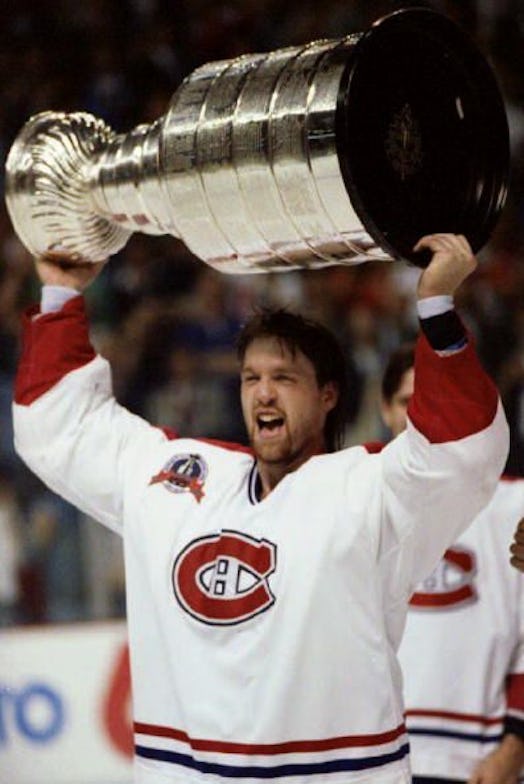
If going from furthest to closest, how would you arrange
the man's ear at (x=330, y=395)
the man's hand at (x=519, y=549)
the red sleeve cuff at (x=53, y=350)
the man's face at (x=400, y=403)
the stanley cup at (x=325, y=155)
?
the man's face at (x=400, y=403)
the red sleeve cuff at (x=53, y=350)
the man's ear at (x=330, y=395)
the man's hand at (x=519, y=549)
the stanley cup at (x=325, y=155)

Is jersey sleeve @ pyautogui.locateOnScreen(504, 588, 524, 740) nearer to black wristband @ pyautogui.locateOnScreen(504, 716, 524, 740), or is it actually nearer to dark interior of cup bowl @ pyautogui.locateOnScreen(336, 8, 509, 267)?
black wristband @ pyautogui.locateOnScreen(504, 716, 524, 740)

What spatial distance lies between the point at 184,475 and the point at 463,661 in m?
0.78

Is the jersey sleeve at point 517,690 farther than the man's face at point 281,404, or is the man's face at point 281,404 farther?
the jersey sleeve at point 517,690

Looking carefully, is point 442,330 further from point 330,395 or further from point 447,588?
point 447,588

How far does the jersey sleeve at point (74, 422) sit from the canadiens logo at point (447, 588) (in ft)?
2.17

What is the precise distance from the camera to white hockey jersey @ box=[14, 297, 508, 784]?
2146mm

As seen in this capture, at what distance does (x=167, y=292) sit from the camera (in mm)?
5129

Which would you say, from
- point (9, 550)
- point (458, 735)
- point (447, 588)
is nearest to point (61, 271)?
point (447, 588)

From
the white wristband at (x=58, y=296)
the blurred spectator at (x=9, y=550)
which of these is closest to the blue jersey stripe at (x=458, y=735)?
the white wristband at (x=58, y=296)

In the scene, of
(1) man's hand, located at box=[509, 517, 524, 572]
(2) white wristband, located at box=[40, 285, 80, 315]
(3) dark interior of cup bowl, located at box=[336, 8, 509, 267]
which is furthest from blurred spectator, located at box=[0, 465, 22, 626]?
(3) dark interior of cup bowl, located at box=[336, 8, 509, 267]

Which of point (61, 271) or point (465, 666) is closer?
point (61, 271)

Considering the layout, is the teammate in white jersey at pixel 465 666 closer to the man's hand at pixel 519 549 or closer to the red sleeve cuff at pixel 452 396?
the man's hand at pixel 519 549

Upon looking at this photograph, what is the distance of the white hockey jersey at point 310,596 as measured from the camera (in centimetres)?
215

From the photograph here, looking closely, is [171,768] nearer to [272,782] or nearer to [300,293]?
[272,782]
